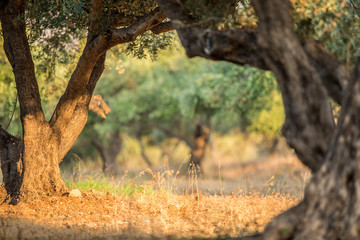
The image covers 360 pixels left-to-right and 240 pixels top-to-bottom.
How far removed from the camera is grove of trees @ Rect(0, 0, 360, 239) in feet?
13.5

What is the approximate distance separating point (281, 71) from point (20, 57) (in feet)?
19.0

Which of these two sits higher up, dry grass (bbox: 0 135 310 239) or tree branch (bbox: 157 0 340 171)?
tree branch (bbox: 157 0 340 171)

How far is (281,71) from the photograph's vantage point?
15.6ft

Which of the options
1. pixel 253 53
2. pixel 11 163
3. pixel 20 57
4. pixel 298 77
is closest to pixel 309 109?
pixel 298 77

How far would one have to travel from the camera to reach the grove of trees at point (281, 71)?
162 inches

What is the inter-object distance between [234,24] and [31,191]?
536 cm

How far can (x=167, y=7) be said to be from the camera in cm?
593

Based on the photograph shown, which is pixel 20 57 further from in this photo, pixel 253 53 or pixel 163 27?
pixel 253 53

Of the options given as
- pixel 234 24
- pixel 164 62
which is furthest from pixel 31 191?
pixel 164 62

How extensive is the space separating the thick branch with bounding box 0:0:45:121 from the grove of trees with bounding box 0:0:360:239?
2cm

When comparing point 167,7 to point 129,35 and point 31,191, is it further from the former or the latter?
point 31,191

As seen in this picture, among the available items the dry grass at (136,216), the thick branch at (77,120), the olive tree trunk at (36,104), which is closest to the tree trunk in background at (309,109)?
the dry grass at (136,216)

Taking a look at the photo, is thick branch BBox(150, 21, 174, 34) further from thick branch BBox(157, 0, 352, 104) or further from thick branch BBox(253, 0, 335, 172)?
thick branch BBox(253, 0, 335, 172)

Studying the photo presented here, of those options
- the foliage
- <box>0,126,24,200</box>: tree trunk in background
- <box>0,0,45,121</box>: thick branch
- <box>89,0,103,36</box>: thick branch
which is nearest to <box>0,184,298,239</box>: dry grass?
<box>0,126,24,200</box>: tree trunk in background
